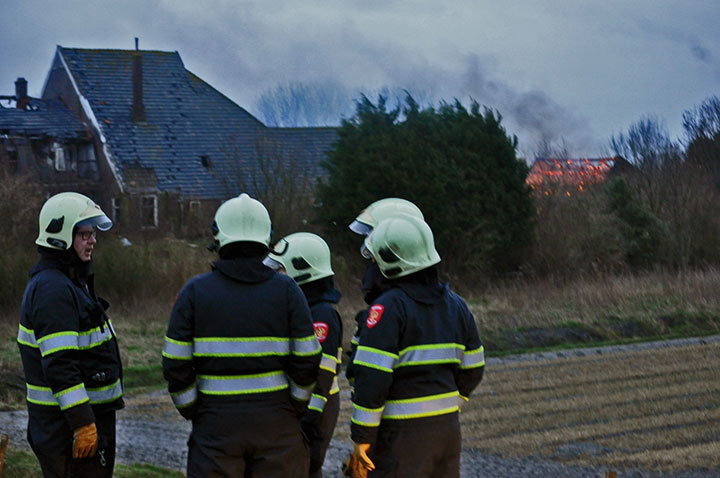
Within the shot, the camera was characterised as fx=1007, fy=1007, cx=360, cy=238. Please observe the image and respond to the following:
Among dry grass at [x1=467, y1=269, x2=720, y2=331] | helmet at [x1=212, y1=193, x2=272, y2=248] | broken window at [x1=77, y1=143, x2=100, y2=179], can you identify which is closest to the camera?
helmet at [x1=212, y1=193, x2=272, y2=248]

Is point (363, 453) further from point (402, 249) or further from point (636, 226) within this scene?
point (636, 226)

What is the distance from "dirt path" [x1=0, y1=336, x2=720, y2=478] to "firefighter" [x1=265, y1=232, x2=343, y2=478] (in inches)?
119

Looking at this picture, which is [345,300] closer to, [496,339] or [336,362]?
[496,339]

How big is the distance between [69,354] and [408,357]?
69.6 inches

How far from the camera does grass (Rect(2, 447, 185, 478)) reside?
7.39 metres

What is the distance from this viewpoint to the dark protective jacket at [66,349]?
520cm

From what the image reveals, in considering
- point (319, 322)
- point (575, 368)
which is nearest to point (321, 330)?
point (319, 322)

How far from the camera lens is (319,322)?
616cm

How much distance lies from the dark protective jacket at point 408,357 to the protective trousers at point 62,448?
1.44 m

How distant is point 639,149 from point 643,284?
1649cm

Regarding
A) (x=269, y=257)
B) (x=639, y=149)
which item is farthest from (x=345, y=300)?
(x=639, y=149)

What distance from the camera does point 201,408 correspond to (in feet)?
16.6

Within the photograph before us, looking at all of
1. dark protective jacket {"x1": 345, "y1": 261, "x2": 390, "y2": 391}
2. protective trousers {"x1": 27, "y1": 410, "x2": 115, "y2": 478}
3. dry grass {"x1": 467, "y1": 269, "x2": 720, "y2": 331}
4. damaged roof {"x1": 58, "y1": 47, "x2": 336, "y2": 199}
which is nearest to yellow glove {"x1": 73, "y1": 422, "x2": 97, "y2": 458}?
protective trousers {"x1": 27, "y1": 410, "x2": 115, "y2": 478}

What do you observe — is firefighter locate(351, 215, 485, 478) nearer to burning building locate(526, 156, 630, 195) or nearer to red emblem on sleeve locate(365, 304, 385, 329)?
red emblem on sleeve locate(365, 304, 385, 329)
